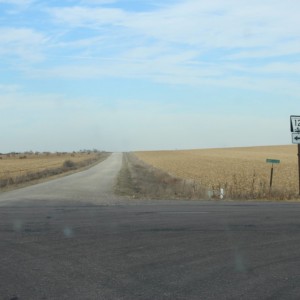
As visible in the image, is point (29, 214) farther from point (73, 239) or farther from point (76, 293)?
point (76, 293)

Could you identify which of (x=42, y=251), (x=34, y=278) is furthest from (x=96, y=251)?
(x=34, y=278)

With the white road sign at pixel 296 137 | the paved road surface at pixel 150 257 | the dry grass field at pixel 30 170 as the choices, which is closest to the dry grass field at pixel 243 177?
the white road sign at pixel 296 137

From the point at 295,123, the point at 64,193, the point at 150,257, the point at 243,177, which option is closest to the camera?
the point at 150,257

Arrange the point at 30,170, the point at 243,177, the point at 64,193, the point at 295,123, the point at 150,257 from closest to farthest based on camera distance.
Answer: the point at 150,257 < the point at 295,123 < the point at 64,193 < the point at 243,177 < the point at 30,170

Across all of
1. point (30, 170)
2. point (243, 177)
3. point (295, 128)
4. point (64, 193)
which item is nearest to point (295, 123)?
point (295, 128)

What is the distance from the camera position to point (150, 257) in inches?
339

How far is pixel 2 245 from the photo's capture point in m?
9.80

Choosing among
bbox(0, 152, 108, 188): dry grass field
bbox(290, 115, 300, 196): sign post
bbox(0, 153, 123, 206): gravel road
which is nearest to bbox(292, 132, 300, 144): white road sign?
bbox(290, 115, 300, 196): sign post

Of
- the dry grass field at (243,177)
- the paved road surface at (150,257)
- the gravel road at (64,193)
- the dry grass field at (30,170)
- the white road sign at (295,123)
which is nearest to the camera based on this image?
the paved road surface at (150,257)

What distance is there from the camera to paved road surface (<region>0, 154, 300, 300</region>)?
21.9 ft

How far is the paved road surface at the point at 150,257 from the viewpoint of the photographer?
668 centimetres

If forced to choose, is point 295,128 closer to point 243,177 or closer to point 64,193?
point 64,193

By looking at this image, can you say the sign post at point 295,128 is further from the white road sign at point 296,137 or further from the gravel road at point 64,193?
the gravel road at point 64,193

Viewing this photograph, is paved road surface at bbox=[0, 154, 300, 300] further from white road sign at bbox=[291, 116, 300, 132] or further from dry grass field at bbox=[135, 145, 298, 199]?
white road sign at bbox=[291, 116, 300, 132]
